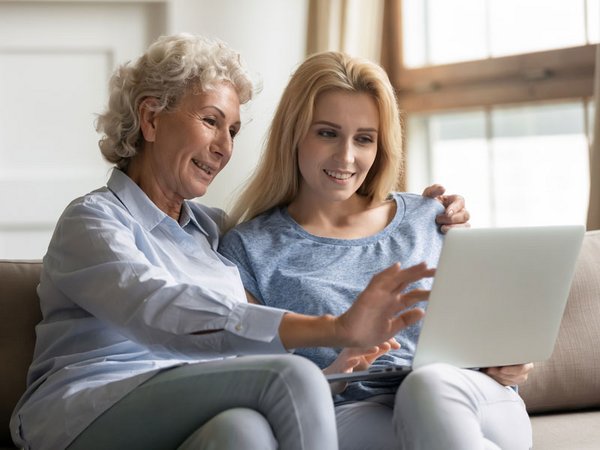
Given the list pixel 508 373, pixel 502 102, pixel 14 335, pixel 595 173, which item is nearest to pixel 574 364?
pixel 508 373

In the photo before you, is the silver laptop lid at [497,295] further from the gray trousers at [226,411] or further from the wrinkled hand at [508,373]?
the gray trousers at [226,411]

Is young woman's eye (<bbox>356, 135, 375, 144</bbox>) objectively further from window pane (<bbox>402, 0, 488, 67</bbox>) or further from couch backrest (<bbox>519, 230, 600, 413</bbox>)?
window pane (<bbox>402, 0, 488, 67</bbox>)

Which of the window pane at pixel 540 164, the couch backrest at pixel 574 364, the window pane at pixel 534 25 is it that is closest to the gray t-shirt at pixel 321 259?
the couch backrest at pixel 574 364

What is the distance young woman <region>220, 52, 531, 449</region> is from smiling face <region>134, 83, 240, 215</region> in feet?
0.61

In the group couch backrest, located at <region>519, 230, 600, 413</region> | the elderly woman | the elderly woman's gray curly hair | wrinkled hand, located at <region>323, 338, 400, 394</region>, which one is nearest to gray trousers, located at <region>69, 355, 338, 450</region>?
the elderly woman

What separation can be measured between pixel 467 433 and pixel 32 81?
9.04 ft

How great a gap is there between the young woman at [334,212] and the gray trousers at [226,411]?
39 cm

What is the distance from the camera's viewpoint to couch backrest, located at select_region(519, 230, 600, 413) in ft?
7.19

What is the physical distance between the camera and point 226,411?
150 centimetres

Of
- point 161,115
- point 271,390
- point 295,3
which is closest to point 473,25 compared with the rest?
point 295,3

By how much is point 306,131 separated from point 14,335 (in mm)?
746

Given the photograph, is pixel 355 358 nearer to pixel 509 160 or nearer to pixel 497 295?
pixel 497 295

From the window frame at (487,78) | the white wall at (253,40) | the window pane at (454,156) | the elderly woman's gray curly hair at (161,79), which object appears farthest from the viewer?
the white wall at (253,40)

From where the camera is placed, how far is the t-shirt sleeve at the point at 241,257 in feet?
6.89
